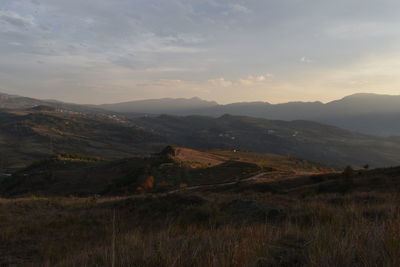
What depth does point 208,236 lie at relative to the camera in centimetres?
528

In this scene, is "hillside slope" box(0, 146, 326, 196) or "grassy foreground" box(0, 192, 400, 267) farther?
"hillside slope" box(0, 146, 326, 196)

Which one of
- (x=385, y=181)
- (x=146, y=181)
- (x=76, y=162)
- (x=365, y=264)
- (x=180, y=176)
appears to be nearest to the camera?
(x=365, y=264)

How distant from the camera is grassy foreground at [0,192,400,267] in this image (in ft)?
12.2

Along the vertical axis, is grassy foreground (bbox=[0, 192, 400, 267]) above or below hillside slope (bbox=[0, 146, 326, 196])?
above

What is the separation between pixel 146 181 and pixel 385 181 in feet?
93.4

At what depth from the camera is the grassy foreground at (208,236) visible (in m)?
3.71

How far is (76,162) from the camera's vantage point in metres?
71.8

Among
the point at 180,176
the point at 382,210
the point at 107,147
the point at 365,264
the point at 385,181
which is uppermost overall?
the point at 365,264

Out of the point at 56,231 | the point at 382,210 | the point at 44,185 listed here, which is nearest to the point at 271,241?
the point at 382,210

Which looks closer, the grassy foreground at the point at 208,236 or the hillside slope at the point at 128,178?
the grassy foreground at the point at 208,236

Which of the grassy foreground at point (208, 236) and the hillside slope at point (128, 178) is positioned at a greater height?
the grassy foreground at point (208, 236)

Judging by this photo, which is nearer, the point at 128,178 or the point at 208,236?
the point at 208,236

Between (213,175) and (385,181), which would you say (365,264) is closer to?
(385,181)

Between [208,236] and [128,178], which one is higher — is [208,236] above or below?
above
